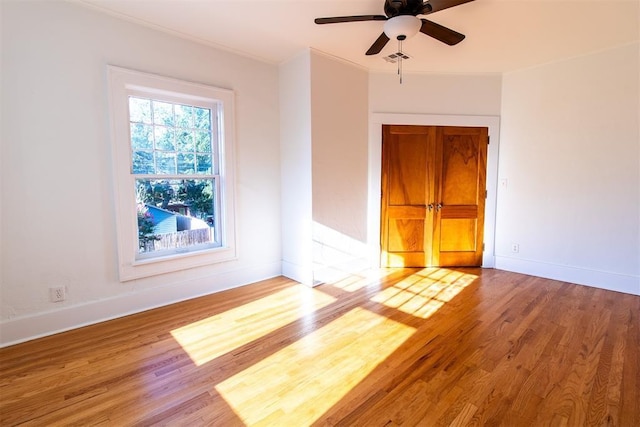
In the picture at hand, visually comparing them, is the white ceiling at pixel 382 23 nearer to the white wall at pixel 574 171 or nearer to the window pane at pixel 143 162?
the white wall at pixel 574 171

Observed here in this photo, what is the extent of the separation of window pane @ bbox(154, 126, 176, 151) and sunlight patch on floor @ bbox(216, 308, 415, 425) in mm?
2255

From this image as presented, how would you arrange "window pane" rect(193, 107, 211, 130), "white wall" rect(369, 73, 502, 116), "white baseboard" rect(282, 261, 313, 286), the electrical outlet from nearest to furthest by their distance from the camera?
the electrical outlet
"window pane" rect(193, 107, 211, 130)
"white baseboard" rect(282, 261, 313, 286)
"white wall" rect(369, 73, 502, 116)

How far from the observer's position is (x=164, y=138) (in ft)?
10.4

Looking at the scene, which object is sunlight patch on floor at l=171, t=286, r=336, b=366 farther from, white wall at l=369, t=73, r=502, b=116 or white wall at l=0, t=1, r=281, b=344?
white wall at l=369, t=73, r=502, b=116

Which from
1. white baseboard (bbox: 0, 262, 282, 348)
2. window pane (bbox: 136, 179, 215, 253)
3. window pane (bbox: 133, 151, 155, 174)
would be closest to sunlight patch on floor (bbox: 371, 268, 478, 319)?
white baseboard (bbox: 0, 262, 282, 348)

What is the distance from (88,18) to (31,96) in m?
0.81

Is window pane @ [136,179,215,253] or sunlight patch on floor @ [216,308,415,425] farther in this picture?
window pane @ [136,179,215,253]

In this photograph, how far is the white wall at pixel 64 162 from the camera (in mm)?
2398

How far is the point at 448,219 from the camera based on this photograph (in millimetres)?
4414

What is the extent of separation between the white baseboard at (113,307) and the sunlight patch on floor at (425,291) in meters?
1.65

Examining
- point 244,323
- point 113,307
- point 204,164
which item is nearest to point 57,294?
point 113,307

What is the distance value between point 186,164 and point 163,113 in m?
0.54

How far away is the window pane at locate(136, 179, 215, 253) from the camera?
3115 mm

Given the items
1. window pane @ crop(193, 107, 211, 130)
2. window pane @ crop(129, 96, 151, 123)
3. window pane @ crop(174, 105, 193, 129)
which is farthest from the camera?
window pane @ crop(193, 107, 211, 130)
